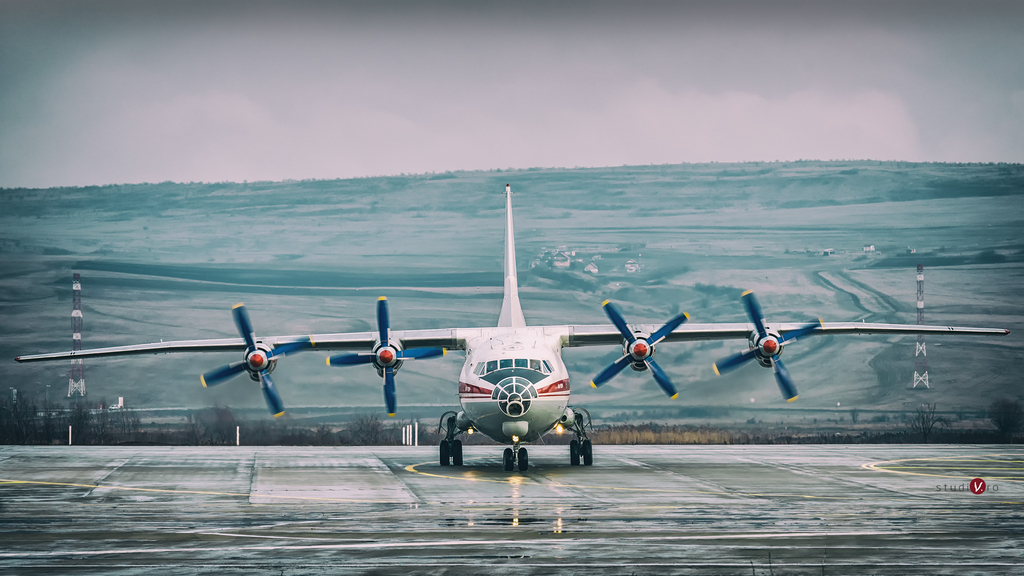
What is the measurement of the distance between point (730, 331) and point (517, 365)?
947cm

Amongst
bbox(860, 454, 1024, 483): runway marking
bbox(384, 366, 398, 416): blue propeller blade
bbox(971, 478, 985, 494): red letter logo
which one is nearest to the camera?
bbox(971, 478, 985, 494): red letter logo

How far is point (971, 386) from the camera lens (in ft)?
573

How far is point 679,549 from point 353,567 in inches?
217

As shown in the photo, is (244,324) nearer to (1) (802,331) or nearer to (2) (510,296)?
(2) (510,296)

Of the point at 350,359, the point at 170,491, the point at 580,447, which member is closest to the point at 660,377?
the point at 580,447

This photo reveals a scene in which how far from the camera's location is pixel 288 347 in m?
36.8

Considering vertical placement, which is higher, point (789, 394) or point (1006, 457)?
point (789, 394)

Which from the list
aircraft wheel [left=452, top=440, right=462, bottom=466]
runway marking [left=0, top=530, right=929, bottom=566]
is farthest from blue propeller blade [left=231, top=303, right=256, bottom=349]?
runway marking [left=0, top=530, right=929, bottom=566]

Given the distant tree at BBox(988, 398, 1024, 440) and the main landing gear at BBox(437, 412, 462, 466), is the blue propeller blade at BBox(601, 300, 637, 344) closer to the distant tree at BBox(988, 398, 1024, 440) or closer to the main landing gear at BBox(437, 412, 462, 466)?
the main landing gear at BBox(437, 412, 462, 466)

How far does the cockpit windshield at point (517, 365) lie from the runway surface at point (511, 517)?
138 inches

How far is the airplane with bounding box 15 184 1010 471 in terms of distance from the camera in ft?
107

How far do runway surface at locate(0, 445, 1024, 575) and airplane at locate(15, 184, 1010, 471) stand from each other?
6.04ft

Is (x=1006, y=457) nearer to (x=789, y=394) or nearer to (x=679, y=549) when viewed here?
(x=789, y=394)

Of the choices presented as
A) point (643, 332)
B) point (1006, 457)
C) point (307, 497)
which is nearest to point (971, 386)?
point (1006, 457)
